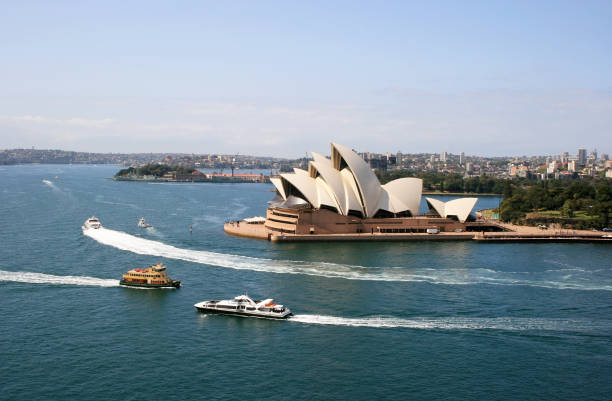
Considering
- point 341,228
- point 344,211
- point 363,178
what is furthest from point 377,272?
point 363,178

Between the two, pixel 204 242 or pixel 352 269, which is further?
pixel 204 242

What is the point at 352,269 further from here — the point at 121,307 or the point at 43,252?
the point at 43,252

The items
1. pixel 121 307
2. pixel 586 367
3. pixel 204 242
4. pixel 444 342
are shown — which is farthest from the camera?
pixel 204 242

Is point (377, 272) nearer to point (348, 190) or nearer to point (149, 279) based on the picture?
point (149, 279)

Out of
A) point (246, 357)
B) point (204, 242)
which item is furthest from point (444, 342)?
point (204, 242)

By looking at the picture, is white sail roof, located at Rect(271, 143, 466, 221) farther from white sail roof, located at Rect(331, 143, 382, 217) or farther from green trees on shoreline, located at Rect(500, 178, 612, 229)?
green trees on shoreline, located at Rect(500, 178, 612, 229)

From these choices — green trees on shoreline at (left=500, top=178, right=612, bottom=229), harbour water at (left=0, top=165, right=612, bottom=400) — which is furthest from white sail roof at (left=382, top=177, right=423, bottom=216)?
green trees on shoreline at (left=500, top=178, right=612, bottom=229)
